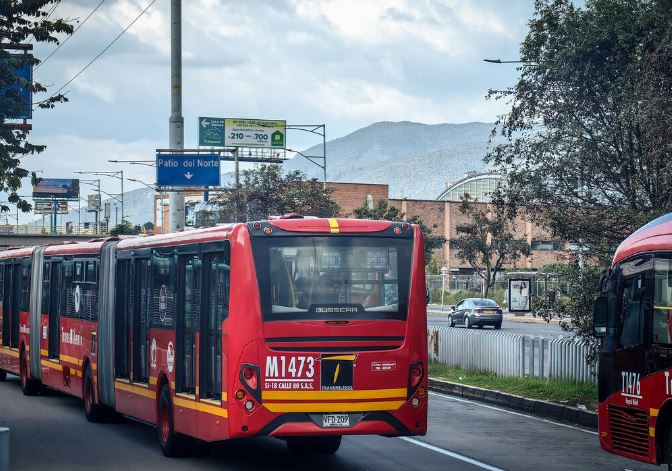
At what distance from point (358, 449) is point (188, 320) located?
3.08 metres

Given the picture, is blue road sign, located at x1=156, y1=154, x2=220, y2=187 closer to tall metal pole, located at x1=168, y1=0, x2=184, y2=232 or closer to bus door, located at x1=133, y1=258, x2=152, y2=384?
tall metal pole, located at x1=168, y1=0, x2=184, y2=232

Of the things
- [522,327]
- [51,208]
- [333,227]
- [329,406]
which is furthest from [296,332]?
[51,208]

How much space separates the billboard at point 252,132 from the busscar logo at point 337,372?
114 m

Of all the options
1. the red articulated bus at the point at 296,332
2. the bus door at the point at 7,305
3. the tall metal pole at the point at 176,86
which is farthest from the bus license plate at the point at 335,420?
the tall metal pole at the point at 176,86

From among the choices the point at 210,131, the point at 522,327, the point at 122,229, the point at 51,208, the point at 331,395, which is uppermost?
the point at 210,131

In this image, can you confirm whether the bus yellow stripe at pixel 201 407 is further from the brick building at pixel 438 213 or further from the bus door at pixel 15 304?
the brick building at pixel 438 213

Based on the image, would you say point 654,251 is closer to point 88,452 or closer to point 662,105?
point 662,105

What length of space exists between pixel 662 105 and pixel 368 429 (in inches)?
318

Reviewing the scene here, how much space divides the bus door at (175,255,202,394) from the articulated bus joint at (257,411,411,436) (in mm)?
1764

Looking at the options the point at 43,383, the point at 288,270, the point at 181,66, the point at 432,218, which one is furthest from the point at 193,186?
the point at 432,218

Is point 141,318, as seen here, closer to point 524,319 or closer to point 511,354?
point 511,354

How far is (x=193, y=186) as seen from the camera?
34812 millimetres

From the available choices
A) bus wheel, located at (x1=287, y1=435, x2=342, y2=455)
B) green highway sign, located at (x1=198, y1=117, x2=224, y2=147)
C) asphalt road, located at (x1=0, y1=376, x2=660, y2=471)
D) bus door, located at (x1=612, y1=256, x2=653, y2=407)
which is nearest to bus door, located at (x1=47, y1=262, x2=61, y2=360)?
asphalt road, located at (x1=0, y1=376, x2=660, y2=471)

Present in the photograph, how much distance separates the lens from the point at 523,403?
22.5 meters
